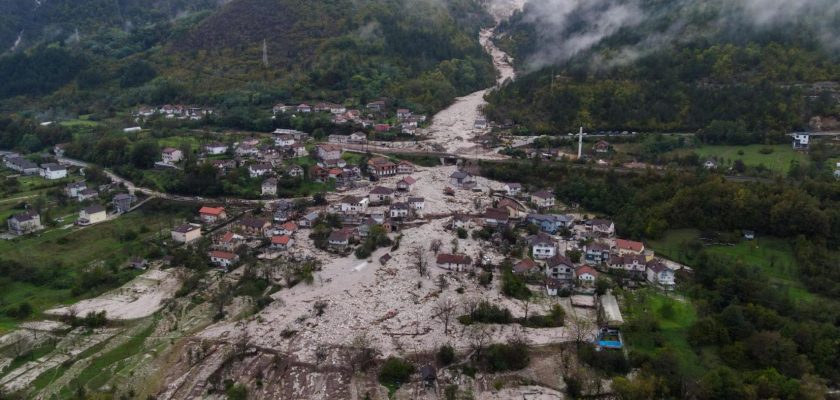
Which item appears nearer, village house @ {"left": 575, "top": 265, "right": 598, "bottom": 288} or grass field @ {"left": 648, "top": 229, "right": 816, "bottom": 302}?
grass field @ {"left": 648, "top": 229, "right": 816, "bottom": 302}

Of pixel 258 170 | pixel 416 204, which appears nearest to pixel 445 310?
pixel 416 204

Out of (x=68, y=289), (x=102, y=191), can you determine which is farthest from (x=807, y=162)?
(x=102, y=191)

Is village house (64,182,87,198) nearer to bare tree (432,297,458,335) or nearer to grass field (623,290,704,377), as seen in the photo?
bare tree (432,297,458,335)

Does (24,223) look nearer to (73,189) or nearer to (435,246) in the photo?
(73,189)

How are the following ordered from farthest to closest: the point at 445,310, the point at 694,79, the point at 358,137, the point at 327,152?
1. the point at 358,137
2. the point at 694,79
3. the point at 327,152
4. the point at 445,310

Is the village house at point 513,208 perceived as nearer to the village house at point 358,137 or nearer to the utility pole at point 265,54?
the village house at point 358,137

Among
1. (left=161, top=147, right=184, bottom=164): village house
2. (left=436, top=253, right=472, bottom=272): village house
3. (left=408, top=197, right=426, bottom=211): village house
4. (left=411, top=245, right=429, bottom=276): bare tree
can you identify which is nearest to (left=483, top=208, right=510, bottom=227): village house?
(left=408, top=197, right=426, bottom=211): village house
